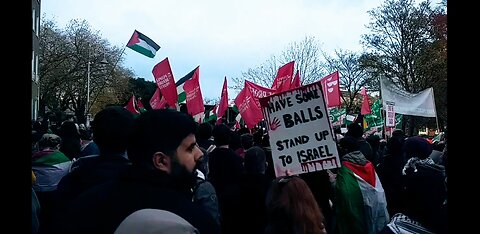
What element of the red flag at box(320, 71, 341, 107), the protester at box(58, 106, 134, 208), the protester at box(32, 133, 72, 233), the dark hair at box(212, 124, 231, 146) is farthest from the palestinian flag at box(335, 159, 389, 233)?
the red flag at box(320, 71, 341, 107)

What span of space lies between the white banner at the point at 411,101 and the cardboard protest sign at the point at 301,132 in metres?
9.40

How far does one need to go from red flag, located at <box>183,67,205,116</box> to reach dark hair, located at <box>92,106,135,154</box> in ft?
30.1

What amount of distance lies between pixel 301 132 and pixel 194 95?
7.72 m

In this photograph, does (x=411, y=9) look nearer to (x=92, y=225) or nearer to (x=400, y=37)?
(x=400, y=37)

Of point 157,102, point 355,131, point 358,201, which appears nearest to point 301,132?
point 358,201

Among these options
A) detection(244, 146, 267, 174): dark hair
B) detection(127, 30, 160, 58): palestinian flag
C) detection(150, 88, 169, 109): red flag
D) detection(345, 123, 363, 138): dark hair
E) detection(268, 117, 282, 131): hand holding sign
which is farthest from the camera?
detection(127, 30, 160, 58): palestinian flag

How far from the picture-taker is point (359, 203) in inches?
211

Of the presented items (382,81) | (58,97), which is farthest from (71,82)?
(382,81)

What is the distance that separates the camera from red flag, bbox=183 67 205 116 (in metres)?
12.8

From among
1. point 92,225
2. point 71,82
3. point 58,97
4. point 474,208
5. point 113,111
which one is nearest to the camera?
point 92,225

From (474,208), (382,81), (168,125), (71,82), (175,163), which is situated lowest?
(474,208)

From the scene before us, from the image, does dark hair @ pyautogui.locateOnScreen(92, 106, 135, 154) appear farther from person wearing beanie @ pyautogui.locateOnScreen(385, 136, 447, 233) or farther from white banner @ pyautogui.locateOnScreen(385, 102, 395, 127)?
white banner @ pyautogui.locateOnScreen(385, 102, 395, 127)

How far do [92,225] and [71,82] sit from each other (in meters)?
52.3

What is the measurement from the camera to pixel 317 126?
17.6 ft
